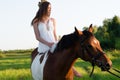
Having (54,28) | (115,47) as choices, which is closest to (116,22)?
(115,47)

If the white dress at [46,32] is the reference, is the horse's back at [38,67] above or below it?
below

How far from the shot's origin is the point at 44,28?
24.8 ft

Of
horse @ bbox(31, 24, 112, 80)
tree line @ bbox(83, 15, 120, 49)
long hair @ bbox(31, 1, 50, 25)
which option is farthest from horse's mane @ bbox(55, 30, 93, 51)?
tree line @ bbox(83, 15, 120, 49)

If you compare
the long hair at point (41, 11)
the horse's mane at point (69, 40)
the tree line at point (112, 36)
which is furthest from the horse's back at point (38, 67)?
the tree line at point (112, 36)

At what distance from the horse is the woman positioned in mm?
212

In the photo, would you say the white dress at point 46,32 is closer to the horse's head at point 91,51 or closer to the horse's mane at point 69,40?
the horse's mane at point 69,40

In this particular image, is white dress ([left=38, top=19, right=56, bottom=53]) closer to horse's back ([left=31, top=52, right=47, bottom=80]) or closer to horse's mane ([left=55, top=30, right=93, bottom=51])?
horse's back ([left=31, top=52, right=47, bottom=80])

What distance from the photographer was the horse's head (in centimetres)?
623

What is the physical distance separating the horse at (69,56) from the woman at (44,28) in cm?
21

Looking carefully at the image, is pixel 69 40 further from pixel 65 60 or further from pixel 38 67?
pixel 38 67

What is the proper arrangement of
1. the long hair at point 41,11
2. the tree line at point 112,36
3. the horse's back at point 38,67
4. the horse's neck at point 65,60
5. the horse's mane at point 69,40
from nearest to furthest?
the horse's mane at point 69,40, the horse's neck at point 65,60, the horse's back at point 38,67, the long hair at point 41,11, the tree line at point 112,36

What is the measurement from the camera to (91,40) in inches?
254

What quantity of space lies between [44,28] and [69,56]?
37.8 inches

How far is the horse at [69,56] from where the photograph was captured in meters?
6.34
